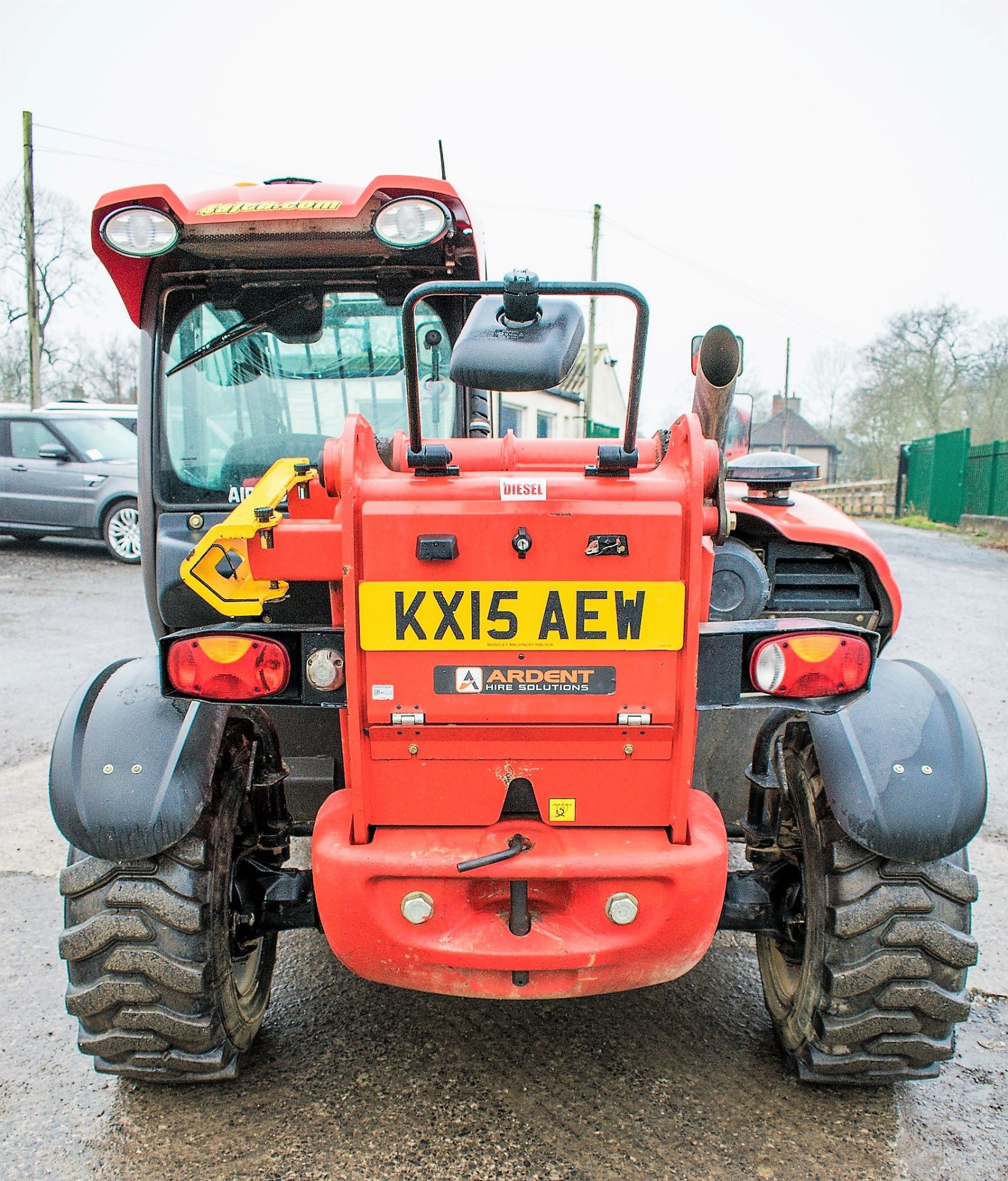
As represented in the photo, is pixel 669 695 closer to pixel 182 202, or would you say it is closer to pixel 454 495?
pixel 454 495

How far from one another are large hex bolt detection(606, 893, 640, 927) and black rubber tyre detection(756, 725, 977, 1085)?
0.56 meters

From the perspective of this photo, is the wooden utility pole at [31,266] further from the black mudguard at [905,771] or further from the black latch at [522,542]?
the black mudguard at [905,771]

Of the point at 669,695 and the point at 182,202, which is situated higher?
the point at 182,202

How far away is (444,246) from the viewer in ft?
10.7

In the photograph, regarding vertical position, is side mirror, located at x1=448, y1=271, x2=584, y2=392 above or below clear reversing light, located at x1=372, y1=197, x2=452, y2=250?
below

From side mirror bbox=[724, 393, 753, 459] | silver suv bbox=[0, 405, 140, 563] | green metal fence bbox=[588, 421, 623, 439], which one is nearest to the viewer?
side mirror bbox=[724, 393, 753, 459]

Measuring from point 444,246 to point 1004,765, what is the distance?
4.07m

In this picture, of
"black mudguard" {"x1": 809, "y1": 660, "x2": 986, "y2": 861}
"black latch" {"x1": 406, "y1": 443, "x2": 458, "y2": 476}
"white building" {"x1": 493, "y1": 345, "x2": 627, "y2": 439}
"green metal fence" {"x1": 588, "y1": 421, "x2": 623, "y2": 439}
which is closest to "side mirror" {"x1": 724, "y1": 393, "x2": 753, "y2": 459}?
"black mudguard" {"x1": 809, "y1": 660, "x2": 986, "y2": 861}

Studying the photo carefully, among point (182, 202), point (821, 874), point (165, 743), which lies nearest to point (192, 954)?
point (165, 743)

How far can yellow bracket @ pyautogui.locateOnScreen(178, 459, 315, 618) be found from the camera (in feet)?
6.46

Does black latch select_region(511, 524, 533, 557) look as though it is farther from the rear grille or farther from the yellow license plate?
the rear grille

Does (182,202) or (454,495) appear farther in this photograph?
(182,202)

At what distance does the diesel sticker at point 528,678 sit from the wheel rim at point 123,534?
11020 mm

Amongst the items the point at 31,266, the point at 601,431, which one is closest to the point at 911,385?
the point at 601,431
